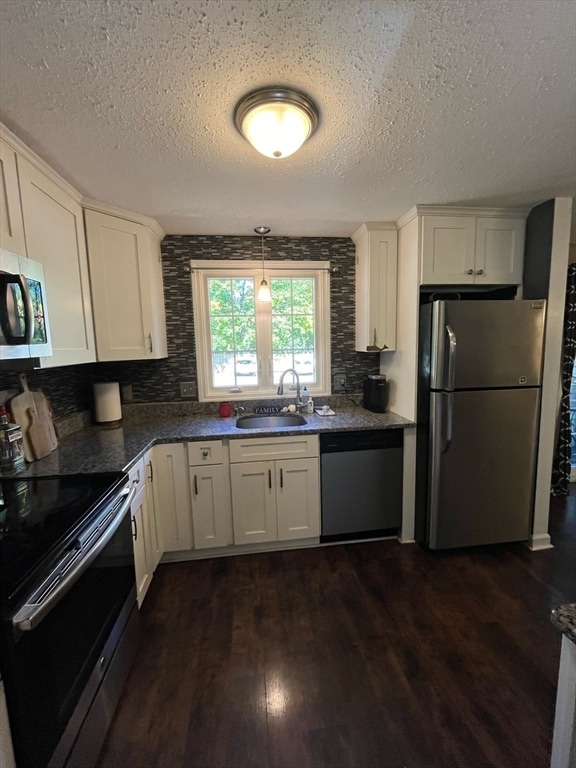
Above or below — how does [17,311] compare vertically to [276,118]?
below

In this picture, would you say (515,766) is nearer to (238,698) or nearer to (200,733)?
(238,698)

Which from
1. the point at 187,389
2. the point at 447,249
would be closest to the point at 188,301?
the point at 187,389

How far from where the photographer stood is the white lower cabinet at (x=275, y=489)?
2.11 meters

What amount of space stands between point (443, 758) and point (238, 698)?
77 cm

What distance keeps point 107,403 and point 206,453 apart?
34.0 inches

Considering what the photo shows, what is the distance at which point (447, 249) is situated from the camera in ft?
6.82

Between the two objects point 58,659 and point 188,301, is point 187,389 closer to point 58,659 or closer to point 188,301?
point 188,301

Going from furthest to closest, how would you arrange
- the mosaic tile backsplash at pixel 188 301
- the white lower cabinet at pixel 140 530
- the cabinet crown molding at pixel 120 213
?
the mosaic tile backsplash at pixel 188 301 < the cabinet crown molding at pixel 120 213 < the white lower cabinet at pixel 140 530

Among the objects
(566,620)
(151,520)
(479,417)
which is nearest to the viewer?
(566,620)

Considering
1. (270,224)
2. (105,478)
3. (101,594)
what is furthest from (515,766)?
(270,224)

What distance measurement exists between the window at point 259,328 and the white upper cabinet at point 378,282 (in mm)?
366

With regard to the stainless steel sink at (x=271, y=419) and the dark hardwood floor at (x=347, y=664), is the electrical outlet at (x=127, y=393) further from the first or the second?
the dark hardwood floor at (x=347, y=664)

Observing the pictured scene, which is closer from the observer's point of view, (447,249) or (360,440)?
(447,249)

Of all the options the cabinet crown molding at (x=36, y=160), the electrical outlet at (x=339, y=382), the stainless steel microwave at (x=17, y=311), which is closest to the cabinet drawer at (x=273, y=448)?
the electrical outlet at (x=339, y=382)
